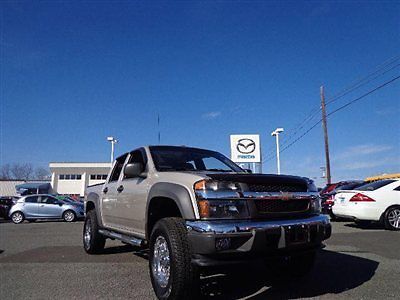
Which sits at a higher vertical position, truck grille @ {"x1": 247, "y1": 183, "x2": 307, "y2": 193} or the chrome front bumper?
truck grille @ {"x1": 247, "y1": 183, "x2": 307, "y2": 193}

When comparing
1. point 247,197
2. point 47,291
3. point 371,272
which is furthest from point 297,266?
point 47,291

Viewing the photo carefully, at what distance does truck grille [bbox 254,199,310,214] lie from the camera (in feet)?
14.3

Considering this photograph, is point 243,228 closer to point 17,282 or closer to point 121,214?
point 121,214

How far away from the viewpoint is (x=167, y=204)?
5094 mm

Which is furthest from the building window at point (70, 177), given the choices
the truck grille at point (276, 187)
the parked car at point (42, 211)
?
the truck grille at point (276, 187)

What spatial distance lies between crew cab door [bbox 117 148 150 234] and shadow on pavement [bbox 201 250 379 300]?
1.26m

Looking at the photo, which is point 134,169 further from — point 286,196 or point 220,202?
point 286,196

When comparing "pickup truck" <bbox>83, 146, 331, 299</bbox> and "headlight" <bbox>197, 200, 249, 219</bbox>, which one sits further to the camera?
"headlight" <bbox>197, 200, 249, 219</bbox>

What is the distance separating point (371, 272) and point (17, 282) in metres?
5.05

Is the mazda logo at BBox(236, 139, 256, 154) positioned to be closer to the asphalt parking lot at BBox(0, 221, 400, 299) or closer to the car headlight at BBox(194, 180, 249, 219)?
the asphalt parking lot at BBox(0, 221, 400, 299)

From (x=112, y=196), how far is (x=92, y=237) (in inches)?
52.8

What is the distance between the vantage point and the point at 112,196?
6.90 m

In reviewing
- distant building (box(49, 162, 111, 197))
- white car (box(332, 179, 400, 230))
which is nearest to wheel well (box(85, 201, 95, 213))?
white car (box(332, 179, 400, 230))

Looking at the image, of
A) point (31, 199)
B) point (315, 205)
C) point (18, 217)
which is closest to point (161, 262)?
point (315, 205)
